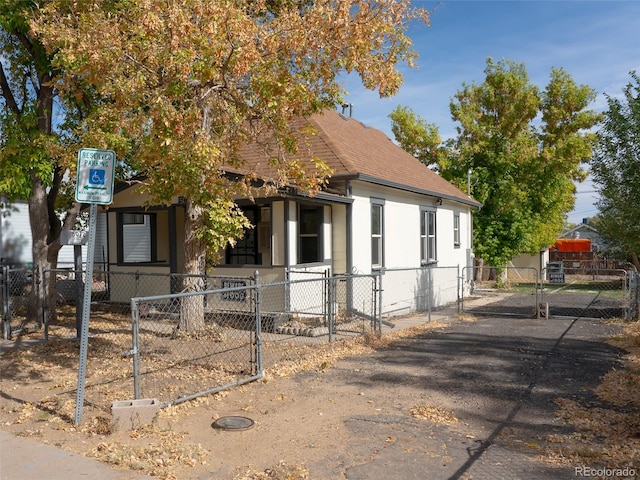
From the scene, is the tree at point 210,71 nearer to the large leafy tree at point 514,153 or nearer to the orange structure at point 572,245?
the large leafy tree at point 514,153

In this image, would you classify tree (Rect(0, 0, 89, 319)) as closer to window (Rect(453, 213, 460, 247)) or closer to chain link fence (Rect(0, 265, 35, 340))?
chain link fence (Rect(0, 265, 35, 340))

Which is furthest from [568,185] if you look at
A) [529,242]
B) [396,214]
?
[396,214]

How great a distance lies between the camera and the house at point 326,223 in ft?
40.1

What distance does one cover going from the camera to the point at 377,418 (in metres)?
6.07

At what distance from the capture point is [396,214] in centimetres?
1573

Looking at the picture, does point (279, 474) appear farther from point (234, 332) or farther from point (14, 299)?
point (14, 299)

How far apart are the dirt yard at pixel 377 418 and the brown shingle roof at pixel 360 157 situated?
535 cm

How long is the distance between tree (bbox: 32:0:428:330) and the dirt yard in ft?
10.5

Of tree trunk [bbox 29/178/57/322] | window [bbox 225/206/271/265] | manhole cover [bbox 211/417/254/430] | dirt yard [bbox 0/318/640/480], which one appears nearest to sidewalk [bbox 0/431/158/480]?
dirt yard [bbox 0/318/640/480]

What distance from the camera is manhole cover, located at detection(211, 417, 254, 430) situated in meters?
5.73

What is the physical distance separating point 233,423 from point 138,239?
1181 centimetres

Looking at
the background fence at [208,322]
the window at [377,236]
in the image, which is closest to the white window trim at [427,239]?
the background fence at [208,322]

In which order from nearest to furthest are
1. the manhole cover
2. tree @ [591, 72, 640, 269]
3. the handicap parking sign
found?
the handicap parking sign, the manhole cover, tree @ [591, 72, 640, 269]

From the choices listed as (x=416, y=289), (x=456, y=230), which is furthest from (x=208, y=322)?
(x=456, y=230)
